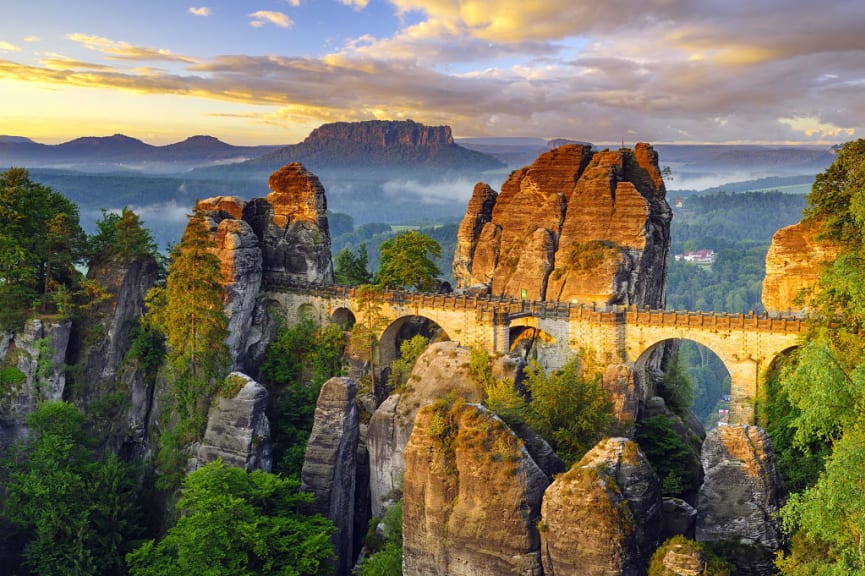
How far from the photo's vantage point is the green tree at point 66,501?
3381 centimetres

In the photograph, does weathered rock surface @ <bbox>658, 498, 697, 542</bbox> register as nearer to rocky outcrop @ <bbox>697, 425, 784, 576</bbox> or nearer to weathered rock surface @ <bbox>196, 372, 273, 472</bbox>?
rocky outcrop @ <bbox>697, 425, 784, 576</bbox>

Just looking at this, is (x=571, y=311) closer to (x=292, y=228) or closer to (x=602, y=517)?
(x=292, y=228)

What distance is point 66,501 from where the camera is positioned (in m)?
34.9

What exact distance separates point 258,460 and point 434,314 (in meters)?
15.1

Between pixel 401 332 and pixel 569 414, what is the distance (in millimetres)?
Result: 21813

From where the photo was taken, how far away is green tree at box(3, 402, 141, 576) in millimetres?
33812

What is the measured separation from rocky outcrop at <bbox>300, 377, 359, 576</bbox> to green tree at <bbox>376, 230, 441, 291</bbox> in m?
18.0

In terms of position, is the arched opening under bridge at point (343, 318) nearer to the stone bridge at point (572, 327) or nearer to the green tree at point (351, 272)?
the stone bridge at point (572, 327)

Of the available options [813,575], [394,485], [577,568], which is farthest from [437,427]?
[394,485]

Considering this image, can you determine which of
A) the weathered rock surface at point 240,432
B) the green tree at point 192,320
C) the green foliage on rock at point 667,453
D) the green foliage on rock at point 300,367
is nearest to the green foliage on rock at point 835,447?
the green foliage on rock at point 667,453

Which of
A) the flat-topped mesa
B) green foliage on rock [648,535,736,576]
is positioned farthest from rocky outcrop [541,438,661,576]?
the flat-topped mesa

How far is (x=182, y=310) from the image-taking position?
4044 centimetres

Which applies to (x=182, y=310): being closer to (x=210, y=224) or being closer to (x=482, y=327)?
(x=210, y=224)

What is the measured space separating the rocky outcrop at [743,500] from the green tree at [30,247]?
114ft
